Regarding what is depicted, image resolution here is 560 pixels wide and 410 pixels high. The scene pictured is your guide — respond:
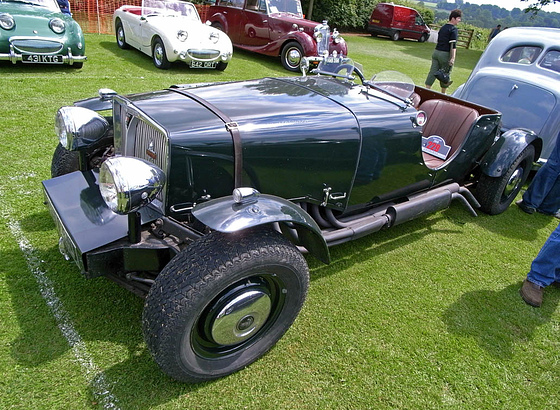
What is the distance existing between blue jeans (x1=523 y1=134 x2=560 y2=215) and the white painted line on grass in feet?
15.4

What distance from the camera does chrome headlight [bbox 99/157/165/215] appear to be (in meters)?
1.92

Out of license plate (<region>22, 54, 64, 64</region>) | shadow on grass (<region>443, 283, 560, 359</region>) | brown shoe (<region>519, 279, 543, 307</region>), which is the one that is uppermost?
brown shoe (<region>519, 279, 543, 307</region>)

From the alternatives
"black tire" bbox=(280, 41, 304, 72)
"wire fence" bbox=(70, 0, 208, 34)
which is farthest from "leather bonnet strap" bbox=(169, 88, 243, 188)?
"wire fence" bbox=(70, 0, 208, 34)

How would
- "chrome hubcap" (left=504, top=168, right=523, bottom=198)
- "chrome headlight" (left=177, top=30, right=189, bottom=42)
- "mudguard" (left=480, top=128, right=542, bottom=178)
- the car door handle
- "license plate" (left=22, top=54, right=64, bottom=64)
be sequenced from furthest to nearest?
"chrome headlight" (left=177, top=30, right=189, bottom=42)
"license plate" (left=22, top=54, right=64, bottom=64)
the car door handle
"chrome hubcap" (left=504, top=168, right=523, bottom=198)
"mudguard" (left=480, top=128, right=542, bottom=178)

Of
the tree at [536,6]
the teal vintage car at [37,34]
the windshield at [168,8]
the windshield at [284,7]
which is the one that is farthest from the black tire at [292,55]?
the tree at [536,6]

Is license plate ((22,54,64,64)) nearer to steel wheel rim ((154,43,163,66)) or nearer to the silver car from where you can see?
steel wheel rim ((154,43,163,66))

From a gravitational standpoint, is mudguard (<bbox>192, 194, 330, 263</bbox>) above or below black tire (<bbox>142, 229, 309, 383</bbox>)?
above

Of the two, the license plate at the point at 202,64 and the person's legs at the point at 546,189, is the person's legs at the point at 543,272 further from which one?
the license plate at the point at 202,64

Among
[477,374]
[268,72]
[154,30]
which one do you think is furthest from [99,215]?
[268,72]

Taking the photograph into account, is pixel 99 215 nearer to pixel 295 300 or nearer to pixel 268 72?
pixel 295 300

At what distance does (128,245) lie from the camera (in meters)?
2.22

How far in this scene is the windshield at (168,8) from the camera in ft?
29.6

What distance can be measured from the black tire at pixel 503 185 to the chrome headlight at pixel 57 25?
7.13m

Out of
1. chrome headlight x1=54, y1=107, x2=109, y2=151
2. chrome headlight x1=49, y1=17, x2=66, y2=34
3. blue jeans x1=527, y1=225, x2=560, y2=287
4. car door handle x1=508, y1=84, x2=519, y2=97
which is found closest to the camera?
chrome headlight x1=54, y1=107, x2=109, y2=151
